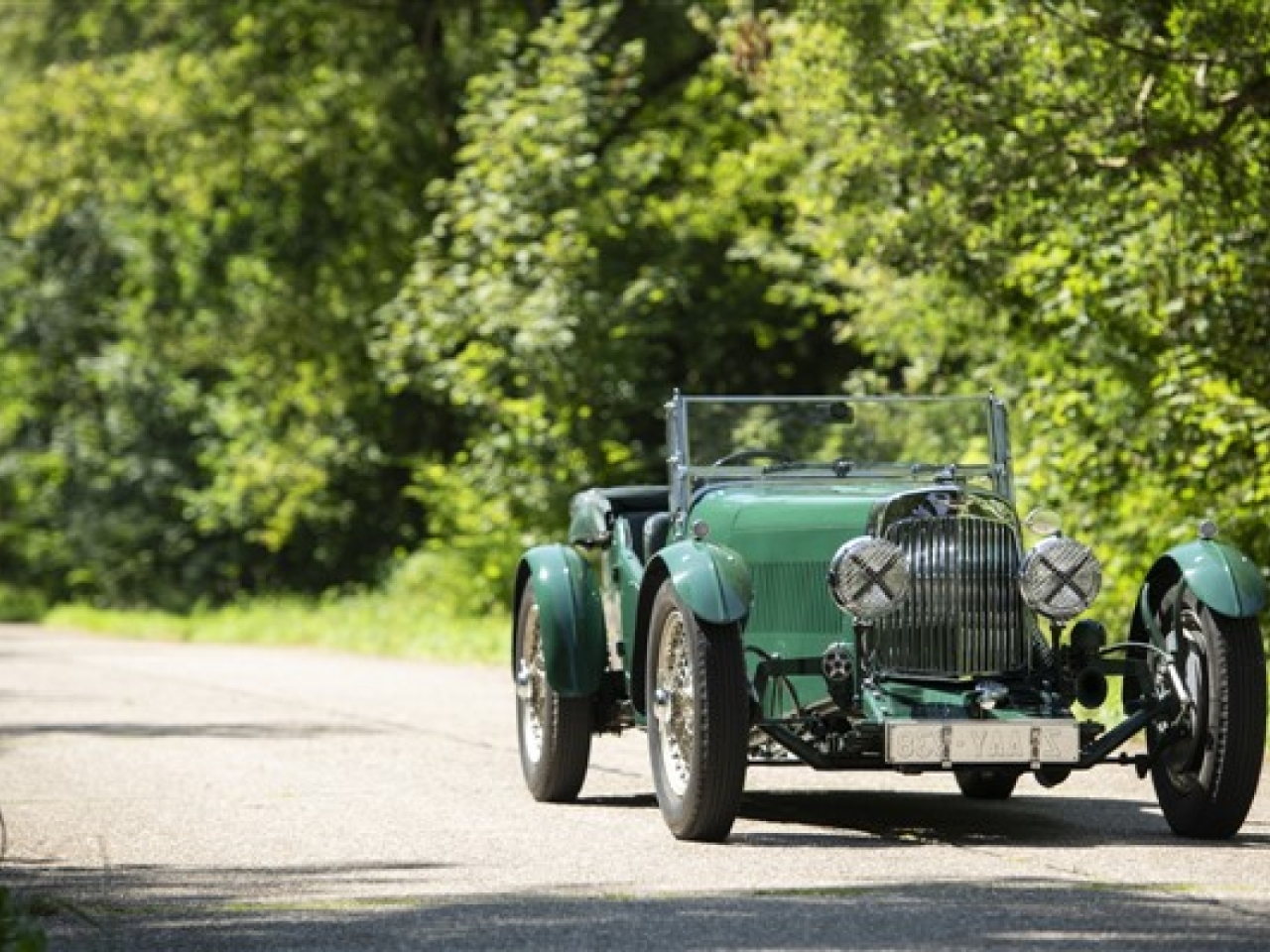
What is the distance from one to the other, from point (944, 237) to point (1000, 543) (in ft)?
24.5

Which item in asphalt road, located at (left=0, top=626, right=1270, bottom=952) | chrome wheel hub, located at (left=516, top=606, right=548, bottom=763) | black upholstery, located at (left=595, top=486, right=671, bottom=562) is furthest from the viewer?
black upholstery, located at (left=595, top=486, right=671, bottom=562)

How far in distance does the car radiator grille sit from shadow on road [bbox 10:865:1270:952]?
65.4 inches

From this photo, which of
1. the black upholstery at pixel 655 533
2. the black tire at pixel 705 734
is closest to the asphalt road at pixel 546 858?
the black tire at pixel 705 734

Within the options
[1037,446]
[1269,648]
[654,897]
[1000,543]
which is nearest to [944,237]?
[1037,446]

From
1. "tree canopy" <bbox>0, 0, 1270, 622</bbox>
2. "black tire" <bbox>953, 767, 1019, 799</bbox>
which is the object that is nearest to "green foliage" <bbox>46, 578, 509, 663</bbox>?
"tree canopy" <bbox>0, 0, 1270, 622</bbox>

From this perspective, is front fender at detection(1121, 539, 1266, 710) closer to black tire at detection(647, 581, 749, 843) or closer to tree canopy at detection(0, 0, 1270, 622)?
Answer: black tire at detection(647, 581, 749, 843)

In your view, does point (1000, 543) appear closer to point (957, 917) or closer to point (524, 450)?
point (957, 917)

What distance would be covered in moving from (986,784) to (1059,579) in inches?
81.3

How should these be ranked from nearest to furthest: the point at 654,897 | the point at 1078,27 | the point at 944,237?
the point at 654,897 < the point at 1078,27 < the point at 944,237

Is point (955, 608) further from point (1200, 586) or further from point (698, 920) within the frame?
point (698, 920)

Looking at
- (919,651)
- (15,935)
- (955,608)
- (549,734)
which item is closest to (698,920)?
(15,935)

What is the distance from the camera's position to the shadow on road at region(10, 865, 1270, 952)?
709 cm

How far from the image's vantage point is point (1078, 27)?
1495 centimetres

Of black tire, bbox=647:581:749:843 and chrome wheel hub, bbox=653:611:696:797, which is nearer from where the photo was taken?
black tire, bbox=647:581:749:843
